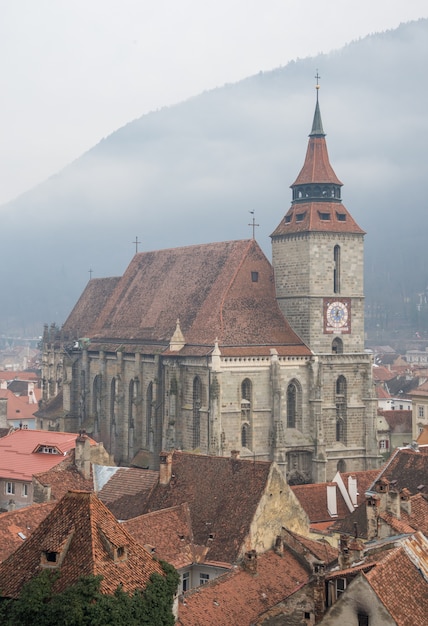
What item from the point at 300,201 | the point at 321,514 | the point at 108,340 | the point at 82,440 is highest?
the point at 300,201

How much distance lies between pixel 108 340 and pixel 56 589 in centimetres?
6689

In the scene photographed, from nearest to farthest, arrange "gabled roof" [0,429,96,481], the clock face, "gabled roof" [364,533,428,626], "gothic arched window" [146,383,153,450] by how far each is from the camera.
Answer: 1. "gabled roof" [364,533,428,626]
2. "gabled roof" [0,429,96,481]
3. the clock face
4. "gothic arched window" [146,383,153,450]

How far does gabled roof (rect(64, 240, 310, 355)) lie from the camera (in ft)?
254

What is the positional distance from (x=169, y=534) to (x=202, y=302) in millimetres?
36620

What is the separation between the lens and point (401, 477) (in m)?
57.6

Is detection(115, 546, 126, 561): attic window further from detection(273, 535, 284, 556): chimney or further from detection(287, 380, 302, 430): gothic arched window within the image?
detection(287, 380, 302, 430): gothic arched window

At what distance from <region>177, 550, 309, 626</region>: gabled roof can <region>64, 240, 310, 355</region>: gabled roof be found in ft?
108

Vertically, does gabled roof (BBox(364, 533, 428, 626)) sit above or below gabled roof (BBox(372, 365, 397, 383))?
below

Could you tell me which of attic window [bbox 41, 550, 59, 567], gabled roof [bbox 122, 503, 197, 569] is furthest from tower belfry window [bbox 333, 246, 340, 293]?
attic window [bbox 41, 550, 59, 567]

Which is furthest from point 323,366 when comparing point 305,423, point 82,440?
point 82,440

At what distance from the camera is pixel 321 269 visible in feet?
258

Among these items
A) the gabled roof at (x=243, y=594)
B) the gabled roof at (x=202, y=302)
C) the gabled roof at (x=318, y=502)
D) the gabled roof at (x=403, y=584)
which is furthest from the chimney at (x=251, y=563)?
the gabled roof at (x=202, y=302)

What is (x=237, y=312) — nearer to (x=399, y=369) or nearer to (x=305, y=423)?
(x=305, y=423)

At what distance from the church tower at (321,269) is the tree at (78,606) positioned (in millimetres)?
50556
